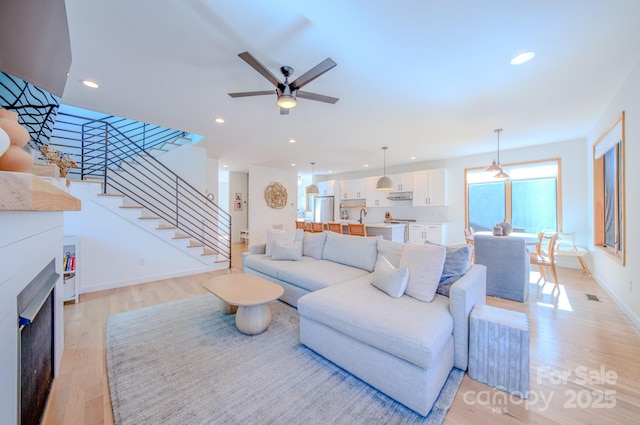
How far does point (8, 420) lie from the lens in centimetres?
83

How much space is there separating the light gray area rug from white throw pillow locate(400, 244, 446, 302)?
62 centimetres

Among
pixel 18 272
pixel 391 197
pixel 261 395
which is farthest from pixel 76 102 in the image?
pixel 391 197

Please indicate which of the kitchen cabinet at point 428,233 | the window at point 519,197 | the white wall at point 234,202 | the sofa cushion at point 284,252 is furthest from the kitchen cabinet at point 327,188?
the sofa cushion at point 284,252

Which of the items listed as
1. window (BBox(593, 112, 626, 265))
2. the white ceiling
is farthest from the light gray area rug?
window (BBox(593, 112, 626, 265))

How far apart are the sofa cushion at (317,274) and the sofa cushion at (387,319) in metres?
0.43

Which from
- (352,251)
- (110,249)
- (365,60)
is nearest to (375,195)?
(352,251)

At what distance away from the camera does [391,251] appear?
2.90 meters

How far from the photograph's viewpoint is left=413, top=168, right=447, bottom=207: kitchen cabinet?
6418 millimetres

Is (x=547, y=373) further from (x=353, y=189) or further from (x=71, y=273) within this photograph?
(x=353, y=189)

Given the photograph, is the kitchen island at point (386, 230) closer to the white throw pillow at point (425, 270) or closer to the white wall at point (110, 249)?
the white throw pillow at point (425, 270)

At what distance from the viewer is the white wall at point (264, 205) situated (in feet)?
24.2

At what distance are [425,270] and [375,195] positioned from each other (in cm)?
577

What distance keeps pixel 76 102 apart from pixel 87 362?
10.4ft

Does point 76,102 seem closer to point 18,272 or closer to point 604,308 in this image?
point 18,272
